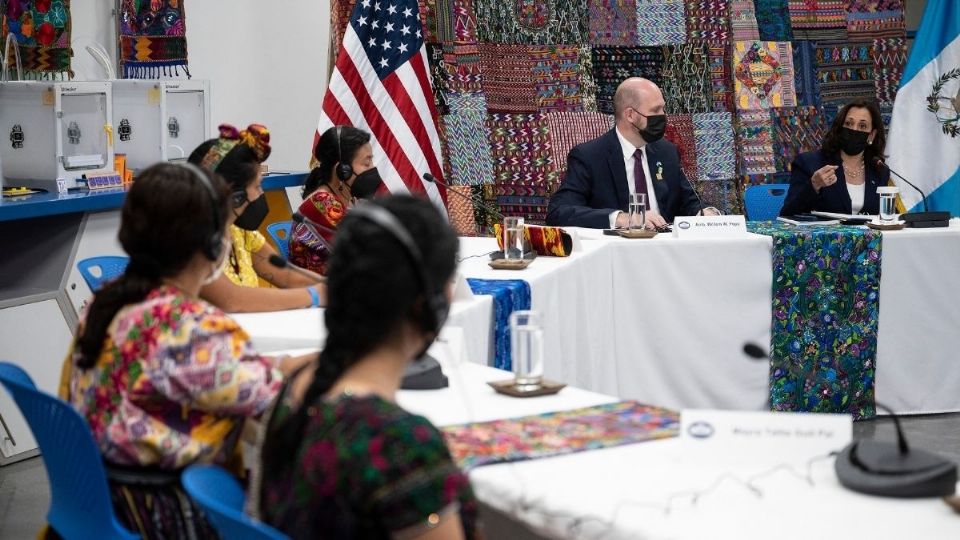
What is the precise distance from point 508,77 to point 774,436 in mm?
4546

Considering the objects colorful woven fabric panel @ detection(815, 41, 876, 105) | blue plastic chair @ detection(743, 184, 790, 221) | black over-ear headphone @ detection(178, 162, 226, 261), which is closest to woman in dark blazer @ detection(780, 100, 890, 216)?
blue plastic chair @ detection(743, 184, 790, 221)

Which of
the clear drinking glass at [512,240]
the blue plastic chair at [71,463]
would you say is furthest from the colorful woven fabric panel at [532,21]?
the blue plastic chair at [71,463]

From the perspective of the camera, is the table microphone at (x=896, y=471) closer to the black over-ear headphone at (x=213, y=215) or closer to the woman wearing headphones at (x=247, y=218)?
the black over-ear headphone at (x=213, y=215)

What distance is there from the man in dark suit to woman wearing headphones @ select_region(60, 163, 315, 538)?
2.80 meters

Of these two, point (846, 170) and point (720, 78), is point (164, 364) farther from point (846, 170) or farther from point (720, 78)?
point (720, 78)

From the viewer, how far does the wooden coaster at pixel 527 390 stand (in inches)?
81.7

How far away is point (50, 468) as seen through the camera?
1.98 metres

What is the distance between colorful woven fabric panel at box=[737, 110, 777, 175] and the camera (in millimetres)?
6531

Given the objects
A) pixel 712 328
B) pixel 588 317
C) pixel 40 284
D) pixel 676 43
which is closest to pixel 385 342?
pixel 588 317

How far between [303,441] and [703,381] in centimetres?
302

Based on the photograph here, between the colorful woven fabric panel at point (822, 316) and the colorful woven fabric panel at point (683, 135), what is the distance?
2276mm

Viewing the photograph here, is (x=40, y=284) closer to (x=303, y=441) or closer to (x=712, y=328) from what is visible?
(x=712, y=328)

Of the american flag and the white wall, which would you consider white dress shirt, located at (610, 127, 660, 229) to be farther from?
the white wall

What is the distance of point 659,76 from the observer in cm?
639
